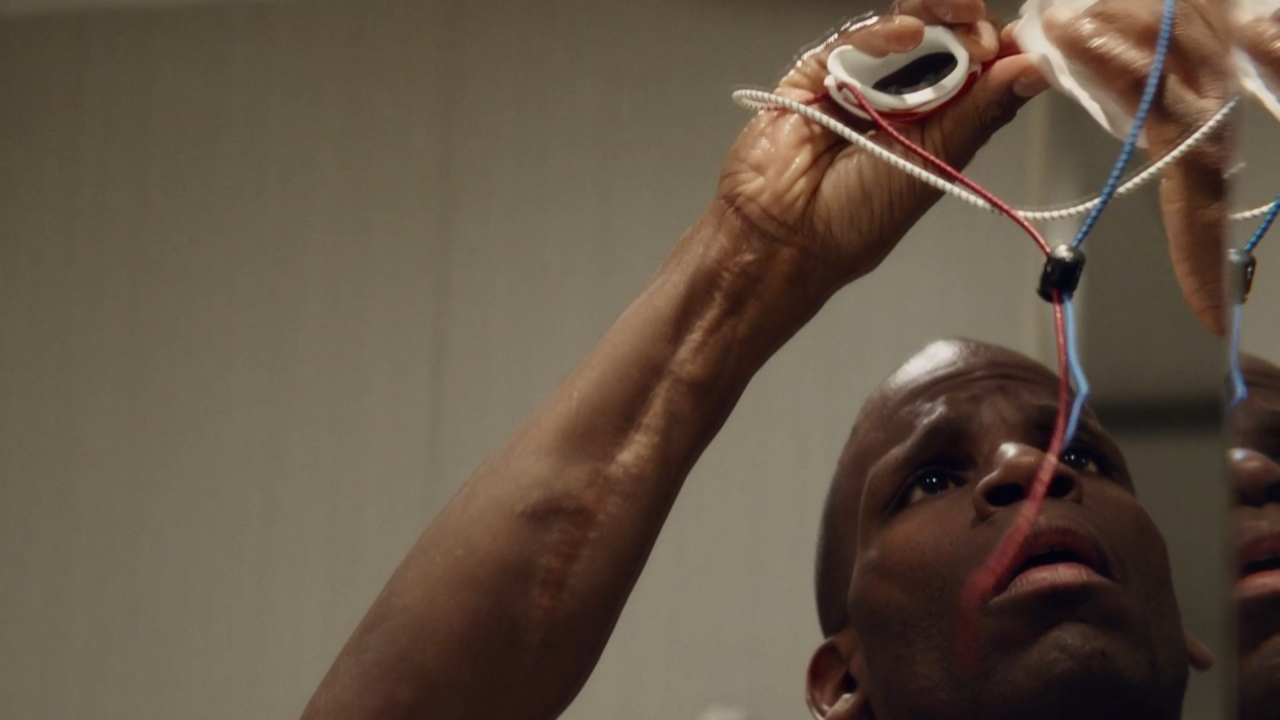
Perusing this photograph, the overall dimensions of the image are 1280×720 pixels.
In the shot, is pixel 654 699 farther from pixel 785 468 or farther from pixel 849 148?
pixel 849 148

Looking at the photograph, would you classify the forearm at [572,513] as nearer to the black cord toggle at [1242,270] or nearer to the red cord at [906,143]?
the red cord at [906,143]

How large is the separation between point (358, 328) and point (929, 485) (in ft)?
2.21

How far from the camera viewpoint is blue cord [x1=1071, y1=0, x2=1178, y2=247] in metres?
0.54

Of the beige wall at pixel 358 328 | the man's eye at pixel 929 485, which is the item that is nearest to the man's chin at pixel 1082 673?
the man's eye at pixel 929 485

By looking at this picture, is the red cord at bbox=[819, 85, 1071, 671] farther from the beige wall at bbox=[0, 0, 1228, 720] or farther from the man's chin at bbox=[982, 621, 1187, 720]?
the beige wall at bbox=[0, 0, 1228, 720]

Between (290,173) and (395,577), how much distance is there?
74 centimetres

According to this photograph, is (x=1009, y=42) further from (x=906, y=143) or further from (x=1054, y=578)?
(x=1054, y=578)

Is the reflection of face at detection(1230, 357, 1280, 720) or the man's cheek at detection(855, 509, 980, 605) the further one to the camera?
the man's cheek at detection(855, 509, 980, 605)

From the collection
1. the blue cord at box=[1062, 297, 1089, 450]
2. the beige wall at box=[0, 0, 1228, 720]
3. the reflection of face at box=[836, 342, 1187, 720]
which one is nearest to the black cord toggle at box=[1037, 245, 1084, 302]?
the blue cord at box=[1062, 297, 1089, 450]

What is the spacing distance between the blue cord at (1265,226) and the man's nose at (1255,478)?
3.9 inches

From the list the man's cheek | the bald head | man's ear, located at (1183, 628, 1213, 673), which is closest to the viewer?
man's ear, located at (1183, 628, 1213, 673)

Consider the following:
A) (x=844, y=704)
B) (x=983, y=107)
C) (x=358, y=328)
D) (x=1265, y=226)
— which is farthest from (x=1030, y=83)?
(x=358, y=328)

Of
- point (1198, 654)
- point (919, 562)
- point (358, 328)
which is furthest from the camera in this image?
point (358, 328)

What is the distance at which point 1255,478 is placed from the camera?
1.88 feet
